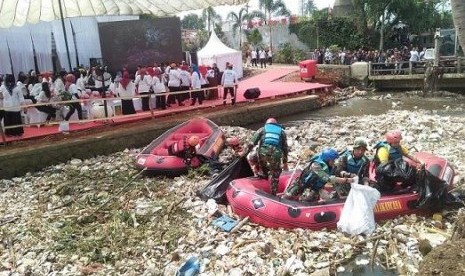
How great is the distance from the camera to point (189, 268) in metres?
5.84

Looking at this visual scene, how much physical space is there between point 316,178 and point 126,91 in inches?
321

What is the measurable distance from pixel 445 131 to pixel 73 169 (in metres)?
9.70

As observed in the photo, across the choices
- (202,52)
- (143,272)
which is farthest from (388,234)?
(202,52)

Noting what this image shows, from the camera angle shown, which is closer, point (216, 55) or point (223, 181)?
point (223, 181)

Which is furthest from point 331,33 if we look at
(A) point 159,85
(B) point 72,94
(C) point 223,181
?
(C) point 223,181

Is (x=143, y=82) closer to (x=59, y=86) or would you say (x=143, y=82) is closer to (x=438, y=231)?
(x=59, y=86)

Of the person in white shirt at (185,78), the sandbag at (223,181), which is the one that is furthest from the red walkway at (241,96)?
the sandbag at (223,181)

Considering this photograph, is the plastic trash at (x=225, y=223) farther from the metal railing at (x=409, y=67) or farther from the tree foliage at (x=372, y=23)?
the tree foliage at (x=372, y=23)

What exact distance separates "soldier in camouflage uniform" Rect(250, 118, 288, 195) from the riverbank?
39.2 inches

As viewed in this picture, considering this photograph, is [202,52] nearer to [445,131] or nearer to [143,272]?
[445,131]

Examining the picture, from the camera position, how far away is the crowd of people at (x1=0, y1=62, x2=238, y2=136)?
37.9 feet

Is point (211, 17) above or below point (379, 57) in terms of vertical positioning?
above

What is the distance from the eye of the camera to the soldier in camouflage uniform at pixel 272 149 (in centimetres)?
752

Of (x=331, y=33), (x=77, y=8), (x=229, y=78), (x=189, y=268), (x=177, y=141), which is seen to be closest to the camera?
(x=189, y=268)
